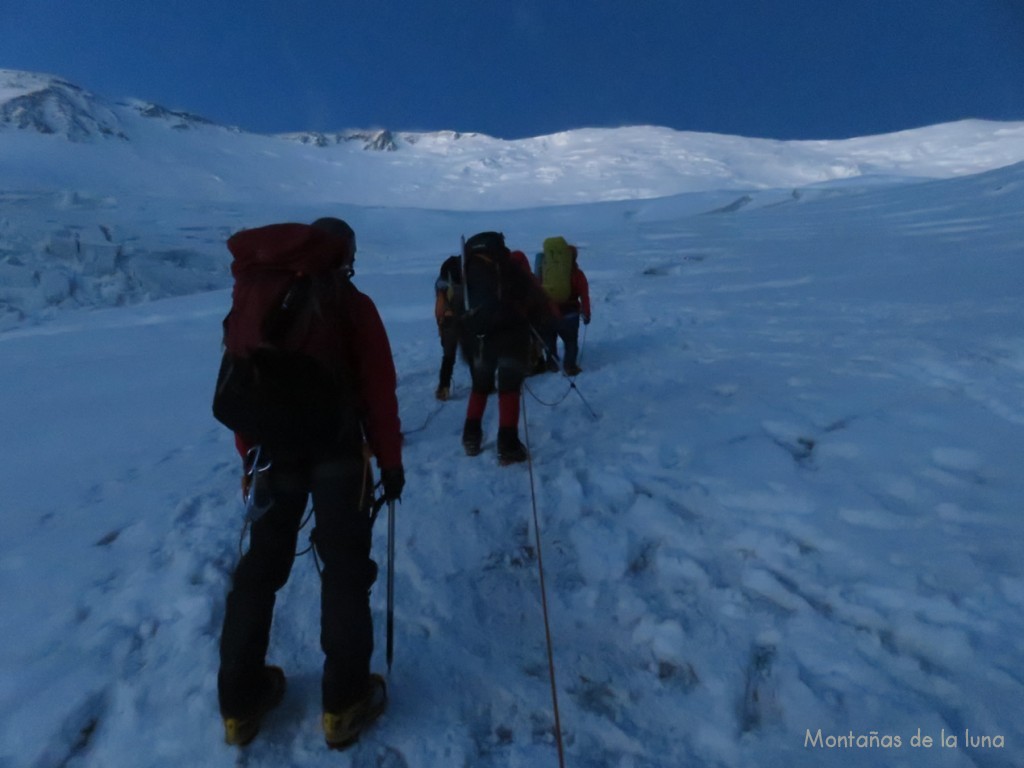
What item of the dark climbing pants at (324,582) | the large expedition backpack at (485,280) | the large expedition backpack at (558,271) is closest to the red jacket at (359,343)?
the dark climbing pants at (324,582)

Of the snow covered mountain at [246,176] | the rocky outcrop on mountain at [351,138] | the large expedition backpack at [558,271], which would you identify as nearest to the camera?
the large expedition backpack at [558,271]

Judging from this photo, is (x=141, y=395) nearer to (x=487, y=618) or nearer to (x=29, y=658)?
(x=29, y=658)

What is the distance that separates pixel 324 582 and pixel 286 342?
80 cm

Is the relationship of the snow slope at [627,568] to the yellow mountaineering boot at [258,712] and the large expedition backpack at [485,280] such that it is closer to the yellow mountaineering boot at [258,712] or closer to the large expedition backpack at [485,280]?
the yellow mountaineering boot at [258,712]

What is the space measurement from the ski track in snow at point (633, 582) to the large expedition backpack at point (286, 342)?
3.52 ft

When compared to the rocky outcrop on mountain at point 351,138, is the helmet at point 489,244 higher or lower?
lower

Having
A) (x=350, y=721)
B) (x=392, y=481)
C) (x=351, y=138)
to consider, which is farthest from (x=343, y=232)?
(x=351, y=138)

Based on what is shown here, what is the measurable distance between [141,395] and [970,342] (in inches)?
319

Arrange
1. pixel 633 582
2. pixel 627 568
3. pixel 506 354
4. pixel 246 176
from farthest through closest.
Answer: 1. pixel 246 176
2. pixel 506 354
3. pixel 627 568
4. pixel 633 582

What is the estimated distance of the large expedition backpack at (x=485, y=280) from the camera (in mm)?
3779

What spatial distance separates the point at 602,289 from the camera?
11508 millimetres

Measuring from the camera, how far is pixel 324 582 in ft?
6.40

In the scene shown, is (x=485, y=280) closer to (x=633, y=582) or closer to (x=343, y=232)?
A: (x=343, y=232)

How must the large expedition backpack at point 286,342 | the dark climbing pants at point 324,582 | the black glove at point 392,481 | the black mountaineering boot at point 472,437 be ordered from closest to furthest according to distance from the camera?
the large expedition backpack at point 286,342, the dark climbing pants at point 324,582, the black glove at point 392,481, the black mountaineering boot at point 472,437
